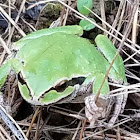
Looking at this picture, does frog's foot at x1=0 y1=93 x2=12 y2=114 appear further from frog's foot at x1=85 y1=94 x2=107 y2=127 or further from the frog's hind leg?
the frog's hind leg

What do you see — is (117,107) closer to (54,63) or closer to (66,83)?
(66,83)

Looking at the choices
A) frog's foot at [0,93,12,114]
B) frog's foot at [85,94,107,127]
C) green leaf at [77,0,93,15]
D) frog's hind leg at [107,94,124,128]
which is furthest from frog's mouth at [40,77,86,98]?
green leaf at [77,0,93,15]

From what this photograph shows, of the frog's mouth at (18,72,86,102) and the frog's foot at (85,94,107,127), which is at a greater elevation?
the frog's mouth at (18,72,86,102)

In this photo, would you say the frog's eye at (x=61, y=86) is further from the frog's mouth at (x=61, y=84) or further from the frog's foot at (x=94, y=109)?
the frog's foot at (x=94, y=109)

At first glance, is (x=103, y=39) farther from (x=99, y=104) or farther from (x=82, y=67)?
(x=99, y=104)

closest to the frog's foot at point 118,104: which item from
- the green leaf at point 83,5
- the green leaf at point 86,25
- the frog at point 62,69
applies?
the frog at point 62,69

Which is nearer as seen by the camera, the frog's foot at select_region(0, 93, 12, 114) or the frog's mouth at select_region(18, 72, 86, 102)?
the frog's mouth at select_region(18, 72, 86, 102)
